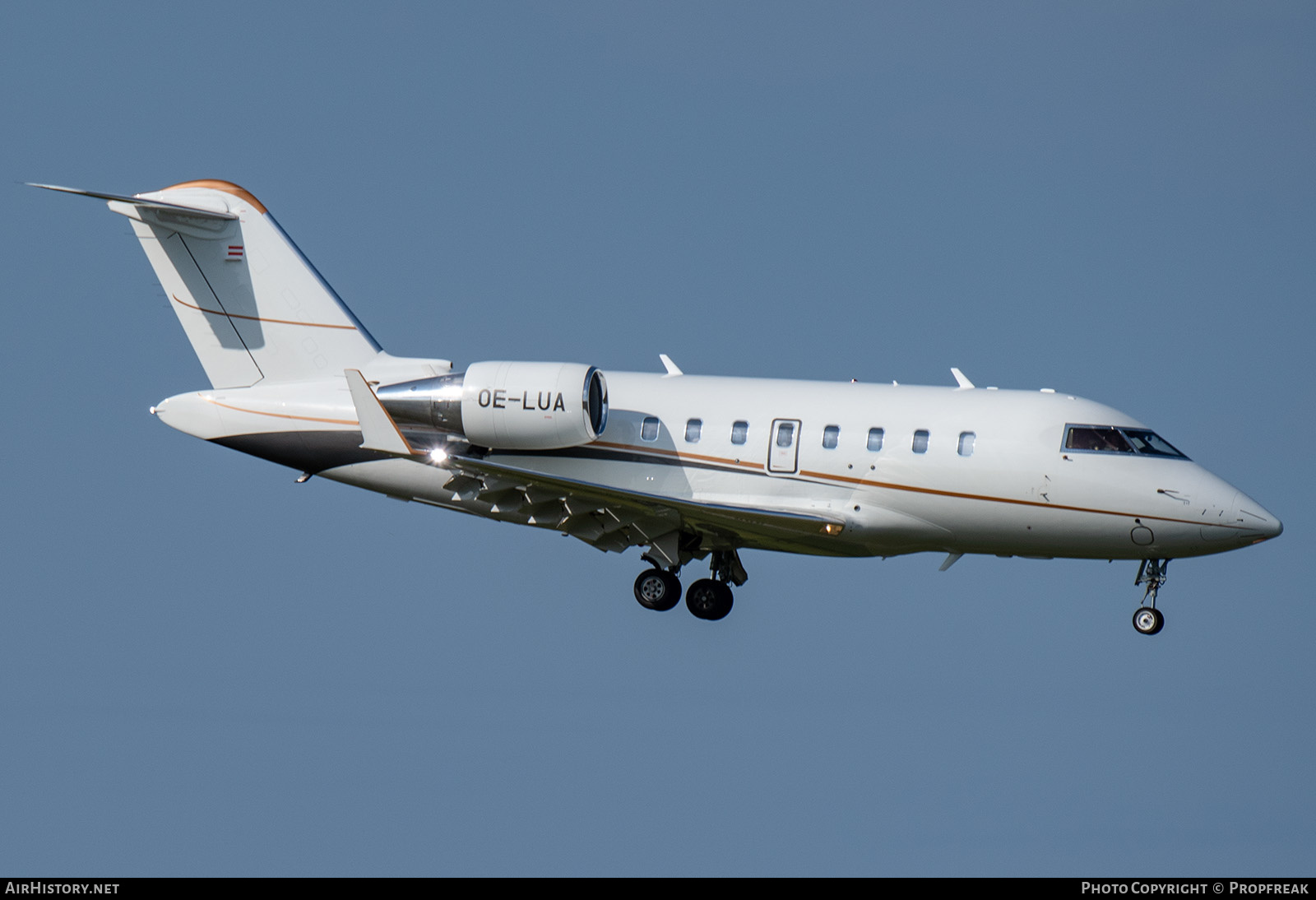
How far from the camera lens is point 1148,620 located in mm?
23734

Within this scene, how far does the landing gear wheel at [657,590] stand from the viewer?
2645 centimetres

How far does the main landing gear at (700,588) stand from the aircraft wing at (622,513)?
1.61 feet

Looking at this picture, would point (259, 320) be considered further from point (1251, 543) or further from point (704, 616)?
point (1251, 543)

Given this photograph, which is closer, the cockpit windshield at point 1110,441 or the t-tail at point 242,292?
the cockpit windshield at point 1110,441

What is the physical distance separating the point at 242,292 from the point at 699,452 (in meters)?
8.74

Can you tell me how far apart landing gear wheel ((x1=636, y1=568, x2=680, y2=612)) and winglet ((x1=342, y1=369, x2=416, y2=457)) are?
546 centimetres

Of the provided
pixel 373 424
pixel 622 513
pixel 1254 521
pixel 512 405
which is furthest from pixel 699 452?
pixel 1254 521

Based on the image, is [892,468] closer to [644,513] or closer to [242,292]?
[644,513]

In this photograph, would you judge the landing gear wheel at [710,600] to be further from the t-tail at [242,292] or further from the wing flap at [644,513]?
the t-tail at [242,292]

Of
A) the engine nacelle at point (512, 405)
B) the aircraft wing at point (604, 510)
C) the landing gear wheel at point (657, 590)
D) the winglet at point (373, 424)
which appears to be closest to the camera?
the winglet at point (373, 424)

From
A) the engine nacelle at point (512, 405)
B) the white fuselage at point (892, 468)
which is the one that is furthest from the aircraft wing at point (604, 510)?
the engine nacelle at point (512, 405)

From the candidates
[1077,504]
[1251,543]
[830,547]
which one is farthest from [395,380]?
[1251,543]

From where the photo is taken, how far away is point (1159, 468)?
928 inches

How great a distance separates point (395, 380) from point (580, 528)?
4071 mm
